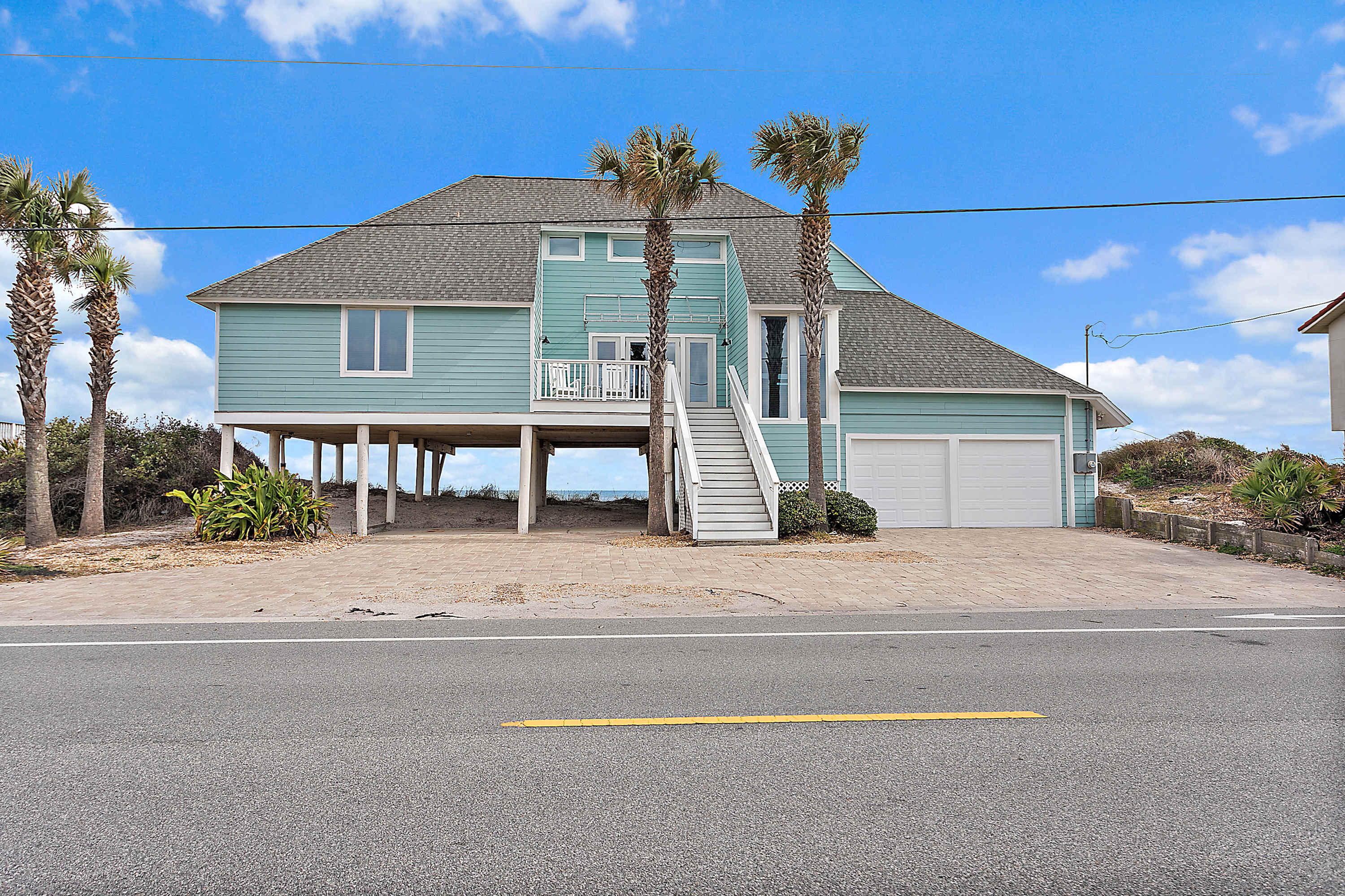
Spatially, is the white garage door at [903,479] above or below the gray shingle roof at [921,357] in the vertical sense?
below

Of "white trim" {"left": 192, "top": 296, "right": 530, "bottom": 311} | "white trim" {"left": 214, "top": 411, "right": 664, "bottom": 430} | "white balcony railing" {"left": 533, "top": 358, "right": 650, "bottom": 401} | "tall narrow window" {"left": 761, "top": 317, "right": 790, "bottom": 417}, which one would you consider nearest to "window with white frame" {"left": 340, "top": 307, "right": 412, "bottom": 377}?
"white trim" {"left": 192, "top": 296, "right": 530, "bottom": 311}

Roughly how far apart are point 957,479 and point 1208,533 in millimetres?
6039

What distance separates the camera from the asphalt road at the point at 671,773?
307 centimetres

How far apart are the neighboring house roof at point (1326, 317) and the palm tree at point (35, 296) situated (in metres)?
24.6

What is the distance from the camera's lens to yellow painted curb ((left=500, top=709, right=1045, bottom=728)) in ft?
15.8

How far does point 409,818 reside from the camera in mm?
3490

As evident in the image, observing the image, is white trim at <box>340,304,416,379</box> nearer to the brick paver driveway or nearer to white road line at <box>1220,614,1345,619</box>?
the brick paver driveway

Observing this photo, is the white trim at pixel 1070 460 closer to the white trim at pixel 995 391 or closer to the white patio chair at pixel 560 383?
the white trim at pixel 995 391

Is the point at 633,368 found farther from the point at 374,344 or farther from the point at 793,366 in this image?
the point at 374,344

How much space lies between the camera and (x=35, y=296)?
16172 millimetres

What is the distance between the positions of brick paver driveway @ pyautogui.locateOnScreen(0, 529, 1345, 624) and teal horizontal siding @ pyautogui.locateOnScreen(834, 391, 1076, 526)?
5402mm

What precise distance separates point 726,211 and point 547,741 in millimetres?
22133

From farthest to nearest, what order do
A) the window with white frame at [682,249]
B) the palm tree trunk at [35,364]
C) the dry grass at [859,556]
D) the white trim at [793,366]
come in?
the window with white frame at [682,249]
the white trim at [793,366]
the palm tree trunk at [35,364]
the dry grass at [859,556]

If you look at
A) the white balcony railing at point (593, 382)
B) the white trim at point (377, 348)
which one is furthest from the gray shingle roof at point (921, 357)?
the white trim at point (377, 348)
